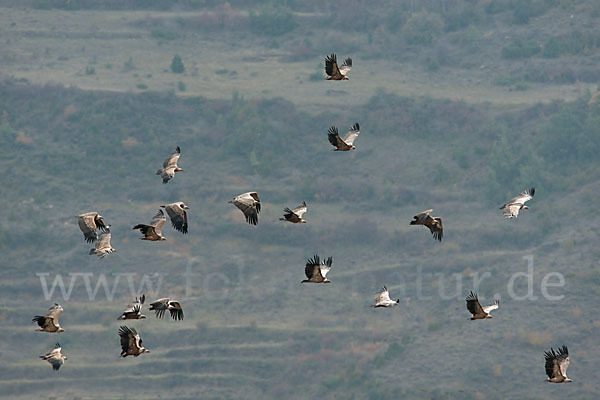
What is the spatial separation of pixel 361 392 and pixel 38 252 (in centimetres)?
3166

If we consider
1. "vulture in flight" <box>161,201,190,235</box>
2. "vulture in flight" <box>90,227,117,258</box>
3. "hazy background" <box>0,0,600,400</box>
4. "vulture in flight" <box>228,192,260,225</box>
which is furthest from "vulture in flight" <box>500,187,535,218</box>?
"hazy background" <box>0,0,600,400</box>

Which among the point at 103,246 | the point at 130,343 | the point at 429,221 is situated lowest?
the point at 130,343

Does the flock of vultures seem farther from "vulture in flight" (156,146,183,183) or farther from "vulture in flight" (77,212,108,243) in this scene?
"vulture in flight" (156,146,183,183)

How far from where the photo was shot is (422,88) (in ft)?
429

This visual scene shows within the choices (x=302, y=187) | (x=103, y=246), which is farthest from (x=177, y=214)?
(x=302, y=187)

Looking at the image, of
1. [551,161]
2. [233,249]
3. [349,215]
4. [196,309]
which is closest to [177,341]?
[196,309]

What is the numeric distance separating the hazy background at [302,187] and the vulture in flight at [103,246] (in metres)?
52.4

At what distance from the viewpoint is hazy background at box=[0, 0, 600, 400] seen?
326 ft

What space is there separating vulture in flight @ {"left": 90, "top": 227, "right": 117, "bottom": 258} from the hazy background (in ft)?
172

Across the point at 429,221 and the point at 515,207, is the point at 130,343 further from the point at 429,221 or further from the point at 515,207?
the point at 515,207

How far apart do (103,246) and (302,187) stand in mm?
73428

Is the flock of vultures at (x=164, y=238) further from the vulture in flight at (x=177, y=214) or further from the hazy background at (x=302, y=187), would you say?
the hazy background at (x=302, y=187)

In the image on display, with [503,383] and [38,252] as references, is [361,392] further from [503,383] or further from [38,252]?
[38,252]

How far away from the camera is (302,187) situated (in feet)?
386
